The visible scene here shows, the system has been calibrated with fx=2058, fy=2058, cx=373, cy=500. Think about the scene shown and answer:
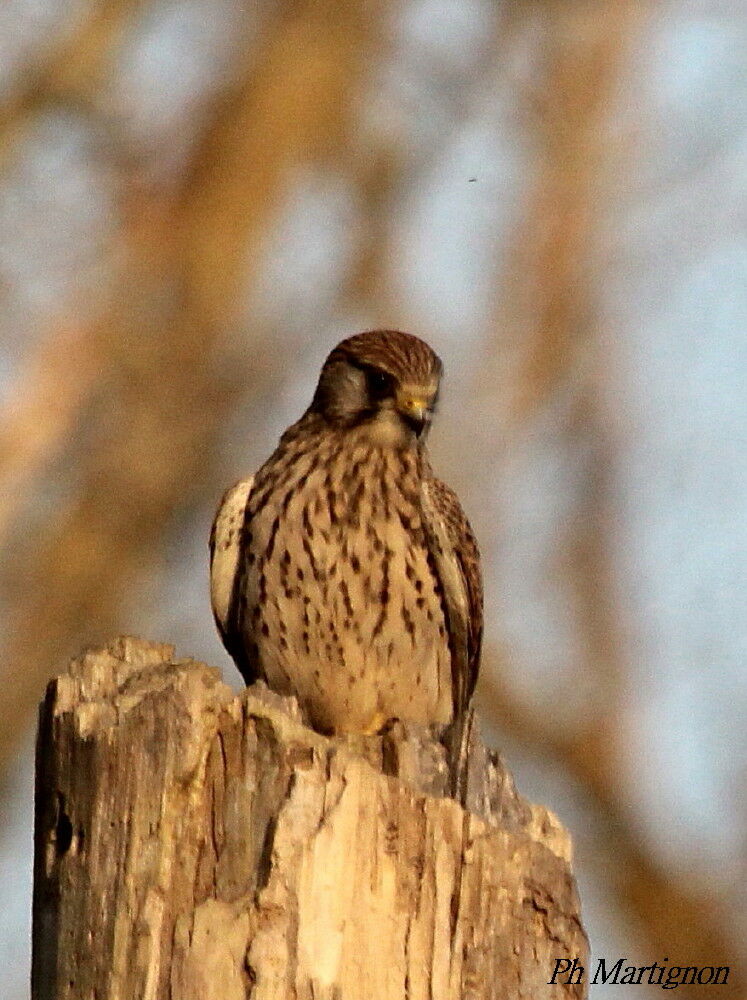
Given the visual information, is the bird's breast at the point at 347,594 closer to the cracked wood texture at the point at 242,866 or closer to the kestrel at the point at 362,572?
the kestrel at the point at 362,572

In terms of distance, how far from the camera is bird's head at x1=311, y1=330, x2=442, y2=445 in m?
5.70

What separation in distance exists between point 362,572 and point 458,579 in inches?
11.1

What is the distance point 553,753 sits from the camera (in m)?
7.96

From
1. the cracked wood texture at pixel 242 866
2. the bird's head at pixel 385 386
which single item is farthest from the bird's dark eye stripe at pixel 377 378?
the cracked wood texture at pixel 242 866

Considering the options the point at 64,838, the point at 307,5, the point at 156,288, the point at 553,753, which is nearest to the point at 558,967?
the point at 64,838

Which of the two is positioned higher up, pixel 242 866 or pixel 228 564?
pixel 228 564

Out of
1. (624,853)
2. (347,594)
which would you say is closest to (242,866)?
(347,594)

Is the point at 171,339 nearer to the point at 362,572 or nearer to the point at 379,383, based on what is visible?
the point at 379,383

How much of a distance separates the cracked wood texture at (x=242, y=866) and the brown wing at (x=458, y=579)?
5.70 ft

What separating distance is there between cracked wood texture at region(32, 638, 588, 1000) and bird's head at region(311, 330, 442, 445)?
2.00m

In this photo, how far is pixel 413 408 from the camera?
18.7ft

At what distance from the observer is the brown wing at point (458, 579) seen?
5.54m

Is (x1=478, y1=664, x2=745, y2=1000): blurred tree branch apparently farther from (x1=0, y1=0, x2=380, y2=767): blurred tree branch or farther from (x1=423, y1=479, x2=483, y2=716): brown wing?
(x1=423, y1=479, x2=483, y2=716): brown wing

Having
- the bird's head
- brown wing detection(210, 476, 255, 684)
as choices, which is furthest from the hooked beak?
brown wing detection(210, 476, 255, 684)
